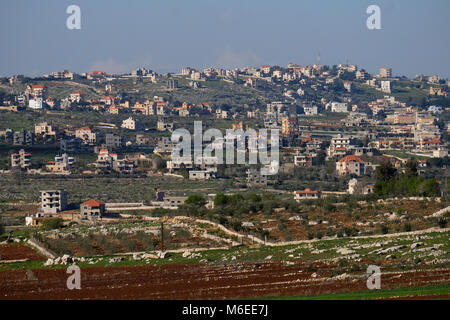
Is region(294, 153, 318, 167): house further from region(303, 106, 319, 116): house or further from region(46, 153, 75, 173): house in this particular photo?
region(303, 106, 319, 116): house

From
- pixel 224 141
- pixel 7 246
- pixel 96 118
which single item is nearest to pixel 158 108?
pixel 96 118

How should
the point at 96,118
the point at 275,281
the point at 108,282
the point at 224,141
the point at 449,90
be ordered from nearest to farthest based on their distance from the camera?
the point at 275,281, the point at 108,282, the point at 224,141, the point at 96,118, the point at 449,90

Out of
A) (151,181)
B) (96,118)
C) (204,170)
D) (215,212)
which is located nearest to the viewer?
(215,212)

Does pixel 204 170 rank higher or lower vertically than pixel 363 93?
lower

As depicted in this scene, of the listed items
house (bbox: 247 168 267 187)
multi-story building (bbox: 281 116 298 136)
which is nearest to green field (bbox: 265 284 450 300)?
house (bbox: 247 168 267 187)

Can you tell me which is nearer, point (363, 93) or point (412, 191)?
point (412, 191)

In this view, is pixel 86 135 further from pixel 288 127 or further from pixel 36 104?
pixel 36 104

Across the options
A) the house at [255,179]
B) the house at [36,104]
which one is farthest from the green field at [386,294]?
the house at [36,104]

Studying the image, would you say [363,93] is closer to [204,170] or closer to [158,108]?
[158,108]
